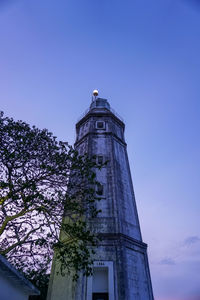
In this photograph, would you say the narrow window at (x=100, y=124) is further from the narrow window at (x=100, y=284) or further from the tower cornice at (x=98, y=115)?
the narrow window at (x=100, y=284)

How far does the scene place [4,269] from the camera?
7.03m

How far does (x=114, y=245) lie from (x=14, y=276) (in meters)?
9.70

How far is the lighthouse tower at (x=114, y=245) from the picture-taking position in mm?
14320

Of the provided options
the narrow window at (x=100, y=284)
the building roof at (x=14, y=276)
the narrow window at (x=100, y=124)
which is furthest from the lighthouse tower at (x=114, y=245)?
the building roof at (x=14, y=276)

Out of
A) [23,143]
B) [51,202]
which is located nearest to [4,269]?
[51,202]

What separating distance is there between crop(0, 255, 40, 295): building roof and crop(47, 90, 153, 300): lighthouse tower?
699cm

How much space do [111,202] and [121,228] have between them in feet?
7.88

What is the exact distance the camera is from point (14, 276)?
7.43 meters

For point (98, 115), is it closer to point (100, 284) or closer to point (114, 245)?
point (114, 245)

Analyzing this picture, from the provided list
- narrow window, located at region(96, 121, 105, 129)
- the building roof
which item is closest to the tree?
the building roof

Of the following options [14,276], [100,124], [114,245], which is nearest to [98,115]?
[100,124]

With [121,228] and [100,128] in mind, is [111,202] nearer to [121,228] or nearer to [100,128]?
[121,228]

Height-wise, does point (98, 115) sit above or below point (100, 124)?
above

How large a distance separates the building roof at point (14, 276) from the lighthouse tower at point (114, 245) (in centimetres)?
699
